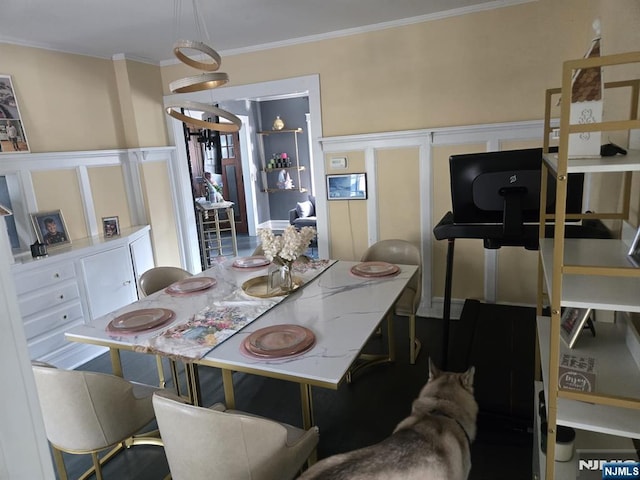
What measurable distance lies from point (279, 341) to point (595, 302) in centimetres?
117

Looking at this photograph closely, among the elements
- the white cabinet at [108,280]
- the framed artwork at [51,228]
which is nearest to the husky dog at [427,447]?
the white cabinet at [108,280]

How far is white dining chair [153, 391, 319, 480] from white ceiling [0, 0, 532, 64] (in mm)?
2587

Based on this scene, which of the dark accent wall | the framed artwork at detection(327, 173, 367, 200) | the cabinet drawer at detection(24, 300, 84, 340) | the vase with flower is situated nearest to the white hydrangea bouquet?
the vase with flower

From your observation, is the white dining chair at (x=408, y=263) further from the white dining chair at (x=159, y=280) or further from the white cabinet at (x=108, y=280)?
the white cabinet at (x=108, y=280)

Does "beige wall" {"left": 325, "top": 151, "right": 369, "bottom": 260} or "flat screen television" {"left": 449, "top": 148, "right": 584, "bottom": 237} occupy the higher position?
"flat screen television" {"left": 449, "top": 148, "right": 584, "bottom": 237}

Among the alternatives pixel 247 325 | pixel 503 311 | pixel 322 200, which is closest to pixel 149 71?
pixel 322 200

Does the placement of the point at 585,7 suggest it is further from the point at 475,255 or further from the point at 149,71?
the point at 149,71

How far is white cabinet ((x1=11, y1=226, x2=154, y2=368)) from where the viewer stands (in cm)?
303

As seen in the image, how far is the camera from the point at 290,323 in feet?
6.55

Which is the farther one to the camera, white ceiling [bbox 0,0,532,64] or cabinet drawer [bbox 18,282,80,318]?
cabinet drawer [bbox 18,282,80,318]

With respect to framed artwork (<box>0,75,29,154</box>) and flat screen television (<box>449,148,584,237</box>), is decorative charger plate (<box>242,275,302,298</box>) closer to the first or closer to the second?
flat screen television (<box>449,148,584,237</box>)

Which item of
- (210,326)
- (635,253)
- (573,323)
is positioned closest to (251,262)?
(210,326)

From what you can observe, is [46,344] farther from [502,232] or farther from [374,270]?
[502,232]

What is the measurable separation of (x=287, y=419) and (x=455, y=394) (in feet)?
4.24
